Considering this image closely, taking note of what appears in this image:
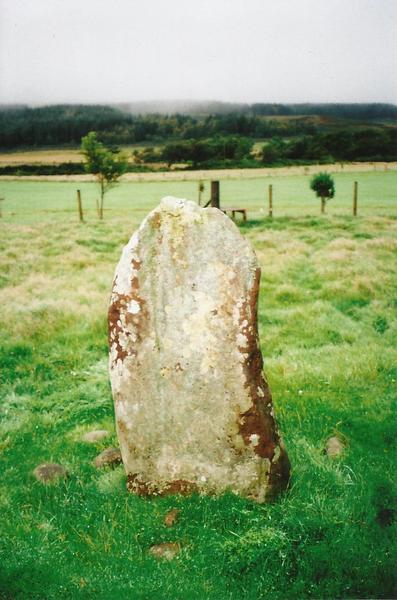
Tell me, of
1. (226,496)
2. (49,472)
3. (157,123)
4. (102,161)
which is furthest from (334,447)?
(102,161)

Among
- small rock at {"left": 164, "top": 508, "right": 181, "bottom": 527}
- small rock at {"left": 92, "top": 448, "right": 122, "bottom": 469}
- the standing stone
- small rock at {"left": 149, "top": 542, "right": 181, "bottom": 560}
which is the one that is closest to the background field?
small rock at {"left": 92, "top": 448, "right": 122, "bottom": 469}

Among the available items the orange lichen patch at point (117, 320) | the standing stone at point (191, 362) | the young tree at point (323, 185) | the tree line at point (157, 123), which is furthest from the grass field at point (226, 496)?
the young tree at point (323, 185)

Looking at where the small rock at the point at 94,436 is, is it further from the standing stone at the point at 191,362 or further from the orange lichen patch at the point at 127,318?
the orange lichen patch at the point at 127,318

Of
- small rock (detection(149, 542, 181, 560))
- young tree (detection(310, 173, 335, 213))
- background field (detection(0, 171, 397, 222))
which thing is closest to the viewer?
small rock (detection(149, 542, 181, 560))

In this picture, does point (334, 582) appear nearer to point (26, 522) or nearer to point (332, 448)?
point (332, 448)

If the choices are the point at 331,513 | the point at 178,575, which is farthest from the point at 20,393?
the point at 331,513

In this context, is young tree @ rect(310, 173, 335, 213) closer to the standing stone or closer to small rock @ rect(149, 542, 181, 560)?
the standing stone

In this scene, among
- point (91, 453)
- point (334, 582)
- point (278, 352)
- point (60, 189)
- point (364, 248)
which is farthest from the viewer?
point (60, 189)

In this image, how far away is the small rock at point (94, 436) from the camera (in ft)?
16.9

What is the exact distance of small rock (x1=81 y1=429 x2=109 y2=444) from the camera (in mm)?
5164

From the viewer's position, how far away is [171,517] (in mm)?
3713

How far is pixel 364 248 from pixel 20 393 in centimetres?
1080

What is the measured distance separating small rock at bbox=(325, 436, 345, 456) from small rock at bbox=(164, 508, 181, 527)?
64.8 inches

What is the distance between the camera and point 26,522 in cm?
376
